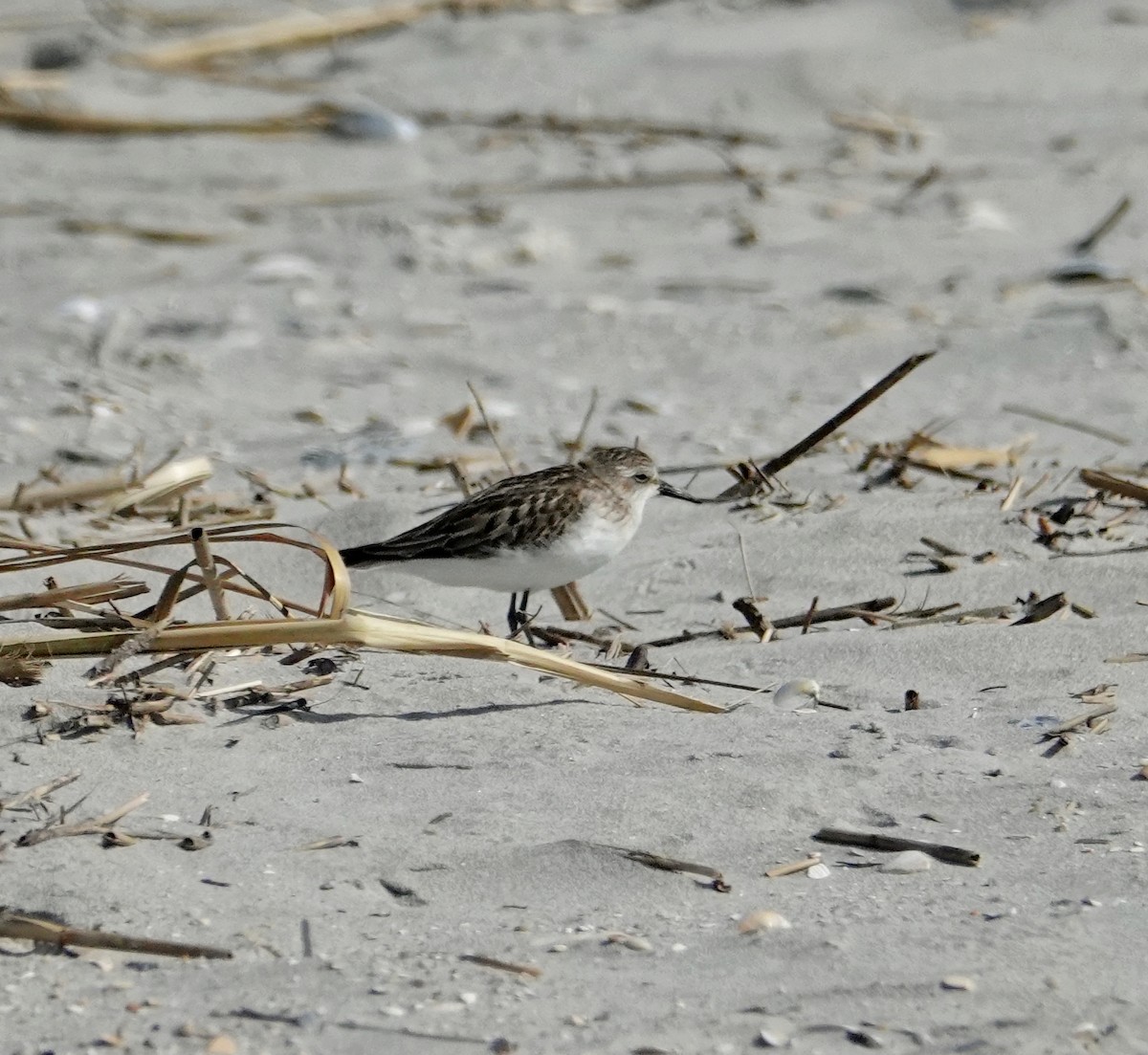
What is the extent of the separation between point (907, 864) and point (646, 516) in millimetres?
3045

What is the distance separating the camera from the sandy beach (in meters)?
3.17

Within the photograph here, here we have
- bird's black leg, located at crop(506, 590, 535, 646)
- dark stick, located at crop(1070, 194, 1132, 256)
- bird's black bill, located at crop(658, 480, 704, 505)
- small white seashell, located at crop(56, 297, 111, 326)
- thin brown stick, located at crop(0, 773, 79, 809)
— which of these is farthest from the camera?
dark stick, located at crop(1070, 194, 1132, 256)

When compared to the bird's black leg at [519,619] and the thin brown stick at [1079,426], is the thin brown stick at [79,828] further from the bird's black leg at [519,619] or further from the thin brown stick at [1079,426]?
the thin brown stick at [1079,426]

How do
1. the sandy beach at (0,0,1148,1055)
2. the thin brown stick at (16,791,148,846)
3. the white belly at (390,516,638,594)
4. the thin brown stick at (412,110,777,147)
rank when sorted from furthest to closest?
the thin brown stick at (412,110,777,147) → the white belly at (390,516,638,594) → the thin brown stick at (16,791,148,846) → the sandy beach at (0,0,1148,1055)

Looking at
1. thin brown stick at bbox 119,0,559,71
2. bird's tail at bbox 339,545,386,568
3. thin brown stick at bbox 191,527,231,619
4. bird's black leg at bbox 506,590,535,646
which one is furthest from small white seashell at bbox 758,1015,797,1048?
thin brown stick at bbox 119,0,559,71

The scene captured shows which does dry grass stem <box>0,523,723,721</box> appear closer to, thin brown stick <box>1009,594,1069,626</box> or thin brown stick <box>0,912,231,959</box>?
thin brown stick <box>0,912,231,959</box>

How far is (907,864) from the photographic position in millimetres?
3549

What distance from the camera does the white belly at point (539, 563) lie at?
5.21m

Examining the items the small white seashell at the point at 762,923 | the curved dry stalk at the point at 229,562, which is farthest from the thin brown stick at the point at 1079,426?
the small white seashell at the point at 762,923

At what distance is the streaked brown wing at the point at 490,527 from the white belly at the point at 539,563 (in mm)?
29

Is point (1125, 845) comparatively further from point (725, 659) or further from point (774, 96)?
point (774, 96)

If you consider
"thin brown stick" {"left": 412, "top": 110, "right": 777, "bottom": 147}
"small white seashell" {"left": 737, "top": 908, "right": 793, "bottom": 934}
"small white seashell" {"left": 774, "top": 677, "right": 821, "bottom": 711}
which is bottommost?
"small white seashell" {"left": 774, "top": 677, "right": 821, "bottom": 711}

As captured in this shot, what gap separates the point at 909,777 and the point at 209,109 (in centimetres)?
902

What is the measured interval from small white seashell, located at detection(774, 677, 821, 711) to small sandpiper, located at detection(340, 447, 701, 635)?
93 cm
